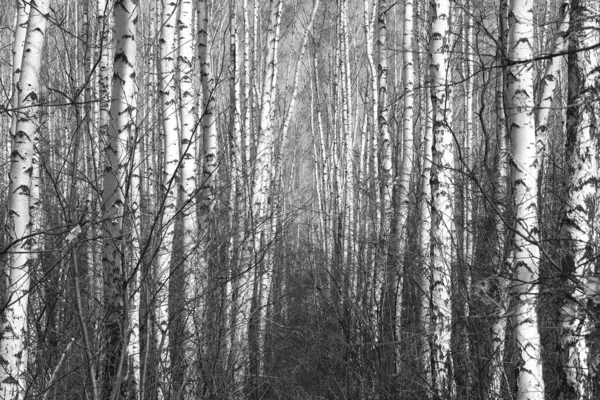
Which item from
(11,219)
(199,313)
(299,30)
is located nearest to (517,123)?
(11,219)

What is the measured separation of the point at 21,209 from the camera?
3.76 meters

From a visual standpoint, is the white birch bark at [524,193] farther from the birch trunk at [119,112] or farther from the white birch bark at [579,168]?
the birch trunk at [119,112]

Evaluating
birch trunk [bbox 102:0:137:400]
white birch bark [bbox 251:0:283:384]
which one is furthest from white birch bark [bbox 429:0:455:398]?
white birch bark [bbox 251:0:283:384]

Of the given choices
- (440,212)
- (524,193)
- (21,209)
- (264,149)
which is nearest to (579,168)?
(524,193)

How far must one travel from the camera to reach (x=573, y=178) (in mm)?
3947

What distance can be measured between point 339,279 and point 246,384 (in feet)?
5.07

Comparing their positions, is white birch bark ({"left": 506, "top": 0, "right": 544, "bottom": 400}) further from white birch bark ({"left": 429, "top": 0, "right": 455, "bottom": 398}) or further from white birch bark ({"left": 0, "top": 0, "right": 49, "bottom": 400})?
white birch bark ({"left": 0, "top": 0, "right": 49, "bottom": 400})

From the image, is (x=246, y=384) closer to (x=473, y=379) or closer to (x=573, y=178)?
(x=473, y=379)

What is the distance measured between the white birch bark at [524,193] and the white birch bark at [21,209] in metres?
2.59

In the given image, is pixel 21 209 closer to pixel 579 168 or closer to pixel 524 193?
pixel 524 193

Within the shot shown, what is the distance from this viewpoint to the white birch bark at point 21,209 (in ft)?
11.7

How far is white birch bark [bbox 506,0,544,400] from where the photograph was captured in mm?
3545

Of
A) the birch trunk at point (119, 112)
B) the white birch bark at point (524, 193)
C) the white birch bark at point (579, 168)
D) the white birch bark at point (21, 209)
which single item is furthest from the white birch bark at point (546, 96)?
the white birch bark at point (21, 209)

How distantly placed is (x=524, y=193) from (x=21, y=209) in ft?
9.15
